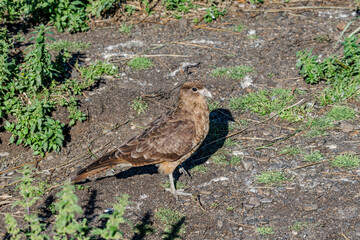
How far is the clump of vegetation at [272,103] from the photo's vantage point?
699cm

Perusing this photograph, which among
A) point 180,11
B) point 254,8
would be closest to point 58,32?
point 180,11

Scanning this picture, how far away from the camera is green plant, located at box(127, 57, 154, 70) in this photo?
804 cm

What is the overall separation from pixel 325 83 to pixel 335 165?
2.16 meters

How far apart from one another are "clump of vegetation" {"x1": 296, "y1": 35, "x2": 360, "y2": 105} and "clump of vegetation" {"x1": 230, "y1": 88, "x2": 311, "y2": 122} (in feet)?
1.47

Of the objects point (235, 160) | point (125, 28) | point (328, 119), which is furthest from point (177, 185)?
point (125, 28)

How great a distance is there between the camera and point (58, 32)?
9.05 m

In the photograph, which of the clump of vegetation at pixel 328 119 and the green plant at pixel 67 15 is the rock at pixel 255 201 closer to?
the clump of vegetation at pixel 328 119

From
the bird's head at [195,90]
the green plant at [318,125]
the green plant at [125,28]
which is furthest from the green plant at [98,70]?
the green plant at [318,125]

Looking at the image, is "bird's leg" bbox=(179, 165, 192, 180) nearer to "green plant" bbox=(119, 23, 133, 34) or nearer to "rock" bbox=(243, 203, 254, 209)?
"rock" bbox=(243, 203, 254, 209)

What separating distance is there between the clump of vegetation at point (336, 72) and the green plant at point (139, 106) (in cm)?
273

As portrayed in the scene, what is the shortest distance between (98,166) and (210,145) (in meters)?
1.89

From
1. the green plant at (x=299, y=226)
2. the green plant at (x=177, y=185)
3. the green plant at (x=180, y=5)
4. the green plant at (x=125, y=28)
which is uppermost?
the green plant at (x=180, y=5)

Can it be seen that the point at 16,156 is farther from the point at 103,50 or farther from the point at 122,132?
the point at 103,50

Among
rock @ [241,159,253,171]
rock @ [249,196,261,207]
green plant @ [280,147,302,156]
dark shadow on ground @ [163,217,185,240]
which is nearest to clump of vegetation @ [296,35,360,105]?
green plant @ [280,147,302,156]
